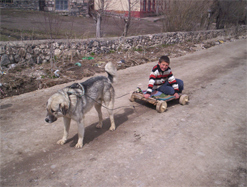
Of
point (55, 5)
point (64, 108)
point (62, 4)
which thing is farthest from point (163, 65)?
point (62, 4)

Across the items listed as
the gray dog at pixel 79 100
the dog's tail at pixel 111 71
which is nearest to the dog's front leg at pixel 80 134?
the gray dog at pixel 79 100

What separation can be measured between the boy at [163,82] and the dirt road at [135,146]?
1.75 ft

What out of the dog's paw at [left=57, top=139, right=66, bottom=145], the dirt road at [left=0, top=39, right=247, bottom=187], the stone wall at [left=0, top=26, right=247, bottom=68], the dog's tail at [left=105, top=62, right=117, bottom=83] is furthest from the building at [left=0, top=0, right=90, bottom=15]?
the dog's paw at [left=57, top=139, right=66, bottom=145]

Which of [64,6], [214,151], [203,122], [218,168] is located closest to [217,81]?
[203,122]

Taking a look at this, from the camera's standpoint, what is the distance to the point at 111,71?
4906mm

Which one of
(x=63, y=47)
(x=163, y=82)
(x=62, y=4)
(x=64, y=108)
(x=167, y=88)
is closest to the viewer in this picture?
(x=64, y=108)

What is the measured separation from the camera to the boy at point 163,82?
239 inches

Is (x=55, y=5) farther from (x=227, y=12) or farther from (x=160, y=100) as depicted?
(x=160, y=100)

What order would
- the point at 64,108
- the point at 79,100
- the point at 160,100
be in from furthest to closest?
the point at 160,100, the point at 79,100, the point at 64,108

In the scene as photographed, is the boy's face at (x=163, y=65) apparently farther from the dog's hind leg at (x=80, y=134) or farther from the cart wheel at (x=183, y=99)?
the dog's hind leg at (x=80, y=134)

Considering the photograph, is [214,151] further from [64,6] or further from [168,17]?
[64,6]

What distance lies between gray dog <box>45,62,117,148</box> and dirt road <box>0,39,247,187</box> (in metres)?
0.47

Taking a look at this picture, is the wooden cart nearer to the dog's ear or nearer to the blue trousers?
the blue trousers

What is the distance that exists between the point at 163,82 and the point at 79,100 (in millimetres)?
3067
